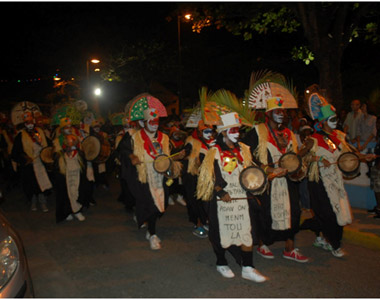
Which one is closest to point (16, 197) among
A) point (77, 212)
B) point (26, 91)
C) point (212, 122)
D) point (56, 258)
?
point (77, 212)

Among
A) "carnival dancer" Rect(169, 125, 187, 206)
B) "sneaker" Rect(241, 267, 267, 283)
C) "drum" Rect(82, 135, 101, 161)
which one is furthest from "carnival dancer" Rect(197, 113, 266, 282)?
"carnival dancer" Rect(169, 125, 187, 206)

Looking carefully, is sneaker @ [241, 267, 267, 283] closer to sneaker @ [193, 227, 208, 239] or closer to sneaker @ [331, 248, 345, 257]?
sneaker @ [331, 248, 345, 257]

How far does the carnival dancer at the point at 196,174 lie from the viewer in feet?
21.9

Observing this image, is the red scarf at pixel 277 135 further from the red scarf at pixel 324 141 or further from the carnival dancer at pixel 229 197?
the carnival dancer at pixel 229 197

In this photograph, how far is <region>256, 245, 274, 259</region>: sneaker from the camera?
5.67 metres

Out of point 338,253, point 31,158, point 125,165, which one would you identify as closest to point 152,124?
point 125,165

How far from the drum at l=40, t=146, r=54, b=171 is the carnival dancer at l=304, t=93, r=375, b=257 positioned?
5.19 meters

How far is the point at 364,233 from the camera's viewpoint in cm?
638

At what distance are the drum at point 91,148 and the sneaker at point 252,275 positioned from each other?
426 centimetres

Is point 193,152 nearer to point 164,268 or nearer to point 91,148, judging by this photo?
point 164,268

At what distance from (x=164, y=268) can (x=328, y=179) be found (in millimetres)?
2652

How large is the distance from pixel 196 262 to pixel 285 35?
778 inches

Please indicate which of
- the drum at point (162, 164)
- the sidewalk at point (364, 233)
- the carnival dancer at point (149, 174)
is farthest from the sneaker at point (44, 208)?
the sidewalk at point (364, 233)

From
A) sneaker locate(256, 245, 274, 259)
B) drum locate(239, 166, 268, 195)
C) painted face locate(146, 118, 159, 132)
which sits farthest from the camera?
painted face locate(146, 118, 159, 132)
